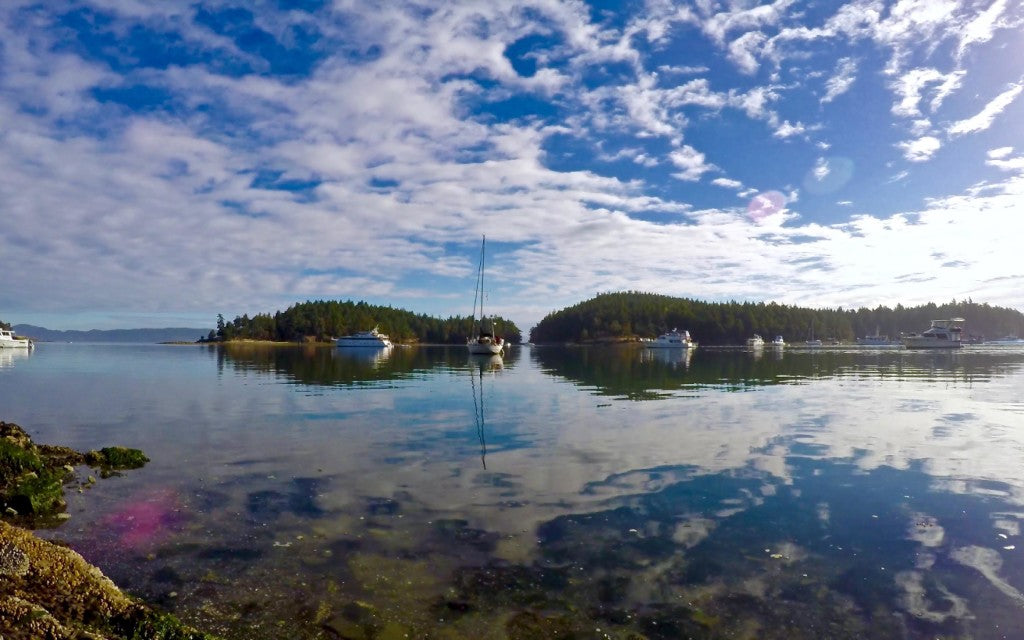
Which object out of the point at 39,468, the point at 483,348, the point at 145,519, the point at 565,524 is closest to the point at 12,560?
the point at 145,519

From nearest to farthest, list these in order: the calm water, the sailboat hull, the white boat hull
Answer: the calm water
the sailboat hull
the white boat hull

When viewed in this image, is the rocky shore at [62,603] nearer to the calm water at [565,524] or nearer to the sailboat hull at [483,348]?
the calm water at [565,524]

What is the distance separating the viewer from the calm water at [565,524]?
9812mm

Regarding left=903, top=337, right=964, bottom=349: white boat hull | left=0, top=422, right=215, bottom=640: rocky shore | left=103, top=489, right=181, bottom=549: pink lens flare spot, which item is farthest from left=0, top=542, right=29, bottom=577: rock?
left=903, top=337, right=964, bottom=349: white boat hull

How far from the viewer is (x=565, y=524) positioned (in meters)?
14.2

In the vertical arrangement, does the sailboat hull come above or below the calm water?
above

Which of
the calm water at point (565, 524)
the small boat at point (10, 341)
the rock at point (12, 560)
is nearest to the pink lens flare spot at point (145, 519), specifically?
the calm water at point (565, 524)

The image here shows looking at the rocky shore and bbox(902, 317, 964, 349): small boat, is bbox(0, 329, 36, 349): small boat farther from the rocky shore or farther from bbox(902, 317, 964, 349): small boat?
bbox(902, 317, 964, 349): small boat

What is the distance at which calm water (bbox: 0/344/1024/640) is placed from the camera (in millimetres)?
9812

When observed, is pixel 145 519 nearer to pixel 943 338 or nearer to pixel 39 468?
pixel 39 468

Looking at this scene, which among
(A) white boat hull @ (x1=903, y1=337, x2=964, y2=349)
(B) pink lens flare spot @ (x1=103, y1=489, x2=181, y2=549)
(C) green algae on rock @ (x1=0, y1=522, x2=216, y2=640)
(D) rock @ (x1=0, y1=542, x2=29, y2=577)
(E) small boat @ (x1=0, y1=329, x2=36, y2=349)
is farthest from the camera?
(A) white boat hull @ (x1=903, y1=337, x2=964, y2=349)

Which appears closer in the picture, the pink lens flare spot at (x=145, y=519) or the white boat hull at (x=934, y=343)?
the pink lens flare spot at (x=145, y=519)

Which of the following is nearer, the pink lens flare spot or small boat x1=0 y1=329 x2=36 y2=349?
the pink lens flare spot

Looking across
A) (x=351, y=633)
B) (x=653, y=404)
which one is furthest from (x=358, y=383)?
(x=351, y=633)
